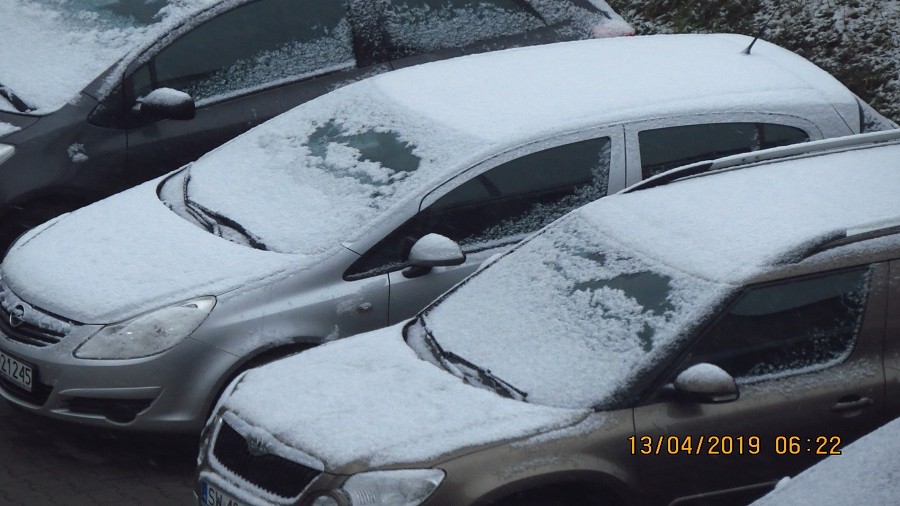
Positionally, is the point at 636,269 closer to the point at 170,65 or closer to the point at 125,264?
the point at 125,264

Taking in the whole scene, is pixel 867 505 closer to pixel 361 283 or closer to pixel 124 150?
pixel 361 283

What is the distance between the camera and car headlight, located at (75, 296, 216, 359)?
5492 millimetres

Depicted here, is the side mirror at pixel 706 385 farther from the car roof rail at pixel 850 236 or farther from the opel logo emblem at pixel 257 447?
the opel logo emblem at pixel 257 447

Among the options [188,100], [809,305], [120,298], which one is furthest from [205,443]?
[188,100]

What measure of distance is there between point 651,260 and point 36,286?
2.89m

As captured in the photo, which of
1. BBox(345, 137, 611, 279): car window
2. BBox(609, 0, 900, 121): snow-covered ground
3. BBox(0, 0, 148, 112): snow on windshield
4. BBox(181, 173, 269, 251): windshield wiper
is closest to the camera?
BBox(345, 137, 611, 279): car window

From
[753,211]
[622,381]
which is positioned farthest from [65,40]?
[622,381]

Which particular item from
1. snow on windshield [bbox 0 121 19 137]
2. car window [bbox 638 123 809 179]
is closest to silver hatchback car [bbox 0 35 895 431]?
car window [bbox 638 123 809 179]

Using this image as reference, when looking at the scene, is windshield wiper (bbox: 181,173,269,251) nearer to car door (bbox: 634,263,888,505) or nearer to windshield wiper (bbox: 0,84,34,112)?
windshield wiper (bbox: 0,84,34,112)

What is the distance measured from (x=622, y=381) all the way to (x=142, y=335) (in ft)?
7.33

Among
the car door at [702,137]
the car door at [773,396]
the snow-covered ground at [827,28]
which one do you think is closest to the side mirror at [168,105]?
the car door at [702,137]

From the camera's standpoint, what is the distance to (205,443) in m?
4.78

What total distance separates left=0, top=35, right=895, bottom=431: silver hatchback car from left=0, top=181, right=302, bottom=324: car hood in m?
0.01

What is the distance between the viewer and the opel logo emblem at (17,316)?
18.8 feet
